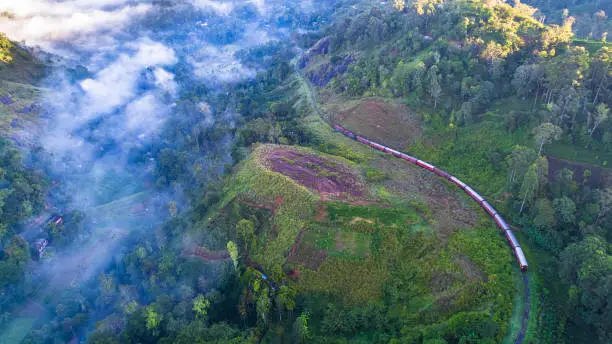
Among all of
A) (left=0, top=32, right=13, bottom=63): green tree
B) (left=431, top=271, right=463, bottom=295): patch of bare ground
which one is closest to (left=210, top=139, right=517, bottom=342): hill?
(left=431, top=271, right=463, bottom=295): patch of bare ground

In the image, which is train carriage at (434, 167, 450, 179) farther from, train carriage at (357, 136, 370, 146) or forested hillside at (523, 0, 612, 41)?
forested hillside at (523, 0, 612, 41)

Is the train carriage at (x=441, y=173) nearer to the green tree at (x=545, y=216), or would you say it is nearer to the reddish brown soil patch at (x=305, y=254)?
the green tree at (x=545, y=216)

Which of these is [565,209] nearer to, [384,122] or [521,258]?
[521,258]

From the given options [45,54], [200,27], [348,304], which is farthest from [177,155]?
[200,27]

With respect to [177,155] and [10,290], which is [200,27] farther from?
[10,290]

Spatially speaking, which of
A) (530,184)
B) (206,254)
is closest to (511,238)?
(530,184)
